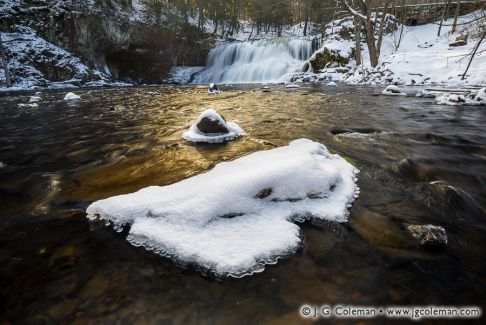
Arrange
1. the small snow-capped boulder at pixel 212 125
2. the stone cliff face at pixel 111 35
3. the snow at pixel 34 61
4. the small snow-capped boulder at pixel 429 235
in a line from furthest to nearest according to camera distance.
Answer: the stone cliff face at pixel 111 35 → the snow at pixel 34 61 → the small snow-capped boulder at pixel 212 125 → the small snow-capped boulder at pixel 429 235

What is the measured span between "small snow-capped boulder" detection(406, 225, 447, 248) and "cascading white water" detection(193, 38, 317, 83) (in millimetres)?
22625

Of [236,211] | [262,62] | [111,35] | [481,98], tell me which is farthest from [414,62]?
[111,35]

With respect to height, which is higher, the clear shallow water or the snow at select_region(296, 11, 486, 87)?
the snow at select_region(296, 11, 486, 87)

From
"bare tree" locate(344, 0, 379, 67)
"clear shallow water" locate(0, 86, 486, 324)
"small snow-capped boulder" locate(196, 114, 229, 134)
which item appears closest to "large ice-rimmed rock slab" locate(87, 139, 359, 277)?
"clear shallow water" locate(0, 86, 486, 324)

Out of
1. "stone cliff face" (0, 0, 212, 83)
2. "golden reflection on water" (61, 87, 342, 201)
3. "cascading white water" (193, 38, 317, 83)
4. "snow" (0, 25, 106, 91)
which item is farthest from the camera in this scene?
"cascading white water" (193, 38, 317, 83)

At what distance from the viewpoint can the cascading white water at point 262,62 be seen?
25.3 metres

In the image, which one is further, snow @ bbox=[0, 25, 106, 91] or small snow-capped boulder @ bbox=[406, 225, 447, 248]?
snow @ bbox=[0, 25, 106, 91]

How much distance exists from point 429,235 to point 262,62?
89.8 ft

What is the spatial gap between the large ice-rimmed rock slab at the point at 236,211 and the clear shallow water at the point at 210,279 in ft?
0.30

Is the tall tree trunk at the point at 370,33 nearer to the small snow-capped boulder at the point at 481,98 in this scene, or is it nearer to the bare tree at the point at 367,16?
the bare tree at the point at 367,16

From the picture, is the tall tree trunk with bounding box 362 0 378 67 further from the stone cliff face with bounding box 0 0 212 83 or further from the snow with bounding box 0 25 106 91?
the stone cliff face with bounding box 0 0 212 83

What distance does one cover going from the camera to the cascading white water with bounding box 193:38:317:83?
83.0 ft

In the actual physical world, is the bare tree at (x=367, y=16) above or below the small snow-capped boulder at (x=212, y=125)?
above

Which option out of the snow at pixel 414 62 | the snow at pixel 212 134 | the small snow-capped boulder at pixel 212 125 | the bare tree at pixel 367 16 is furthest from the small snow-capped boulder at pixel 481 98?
the small snow-capped boulder at pixel 212 125
